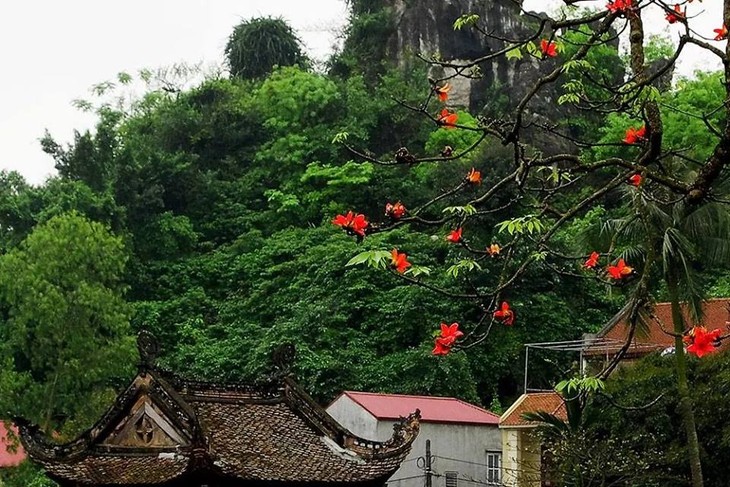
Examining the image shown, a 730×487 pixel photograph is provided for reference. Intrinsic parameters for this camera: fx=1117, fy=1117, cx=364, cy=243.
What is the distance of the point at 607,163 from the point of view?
17.4ft

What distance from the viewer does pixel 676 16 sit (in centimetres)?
527

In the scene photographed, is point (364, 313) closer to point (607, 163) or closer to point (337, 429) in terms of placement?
point (337, 429)

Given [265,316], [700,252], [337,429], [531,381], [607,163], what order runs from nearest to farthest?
[607,163]
[337,429]
[700,252]
[531,381]
[265,316]

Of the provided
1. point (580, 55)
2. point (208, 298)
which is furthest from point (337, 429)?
point (208, 298)

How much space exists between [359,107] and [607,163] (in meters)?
35.7

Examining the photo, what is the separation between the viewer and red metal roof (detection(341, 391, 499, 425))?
23.8 meters

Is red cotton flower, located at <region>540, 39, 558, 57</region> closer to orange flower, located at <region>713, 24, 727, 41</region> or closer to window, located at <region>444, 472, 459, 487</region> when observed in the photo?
orange flower, located at <region>713, 24, 727, 41</region>

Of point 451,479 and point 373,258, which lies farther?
point 451,479

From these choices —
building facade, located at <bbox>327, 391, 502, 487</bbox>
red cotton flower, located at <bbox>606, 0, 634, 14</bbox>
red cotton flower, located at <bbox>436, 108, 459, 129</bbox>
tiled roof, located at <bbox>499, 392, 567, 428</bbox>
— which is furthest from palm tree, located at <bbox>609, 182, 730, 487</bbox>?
red cotton flower, located at <bbox>606, 0, 634, 14</bbox>

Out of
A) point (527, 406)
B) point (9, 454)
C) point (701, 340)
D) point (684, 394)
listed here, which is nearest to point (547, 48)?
point (701, 340)

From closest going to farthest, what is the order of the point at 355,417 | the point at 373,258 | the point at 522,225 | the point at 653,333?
the point at 373,258 < the point at 522,225 < the point at 355,417 < the point at 653,333

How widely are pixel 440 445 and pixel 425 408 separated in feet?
3.03

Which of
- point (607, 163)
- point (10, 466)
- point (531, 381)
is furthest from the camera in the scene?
point (531, 381)

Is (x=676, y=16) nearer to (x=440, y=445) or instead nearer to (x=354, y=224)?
(x=354, y=224)
